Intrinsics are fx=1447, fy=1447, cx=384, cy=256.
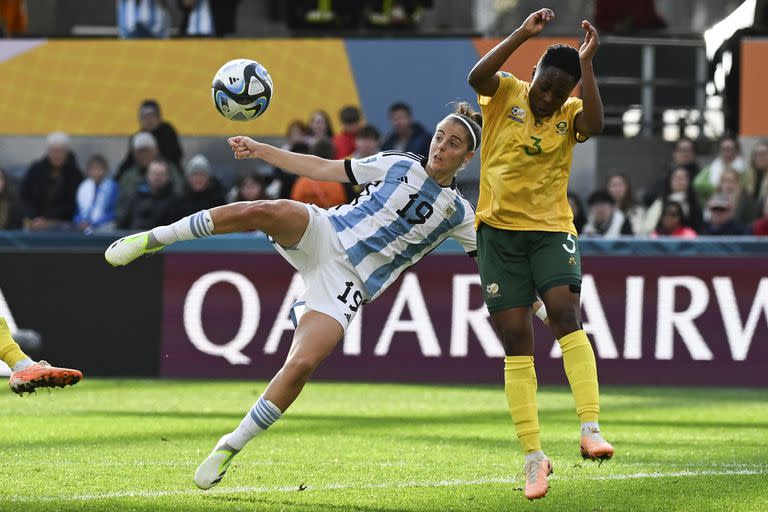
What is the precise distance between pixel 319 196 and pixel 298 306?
681 cm

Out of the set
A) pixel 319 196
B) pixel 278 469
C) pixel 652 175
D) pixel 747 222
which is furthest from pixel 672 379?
pixel 278 469

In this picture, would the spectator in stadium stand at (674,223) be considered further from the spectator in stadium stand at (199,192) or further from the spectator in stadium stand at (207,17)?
the spectator in stadium stand at (207,17)

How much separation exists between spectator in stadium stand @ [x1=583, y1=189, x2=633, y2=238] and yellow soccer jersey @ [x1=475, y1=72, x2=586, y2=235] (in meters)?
7.76

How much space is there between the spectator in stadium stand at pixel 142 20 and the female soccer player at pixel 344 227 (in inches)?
448

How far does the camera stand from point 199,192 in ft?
50.0

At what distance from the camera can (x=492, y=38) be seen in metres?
18.1

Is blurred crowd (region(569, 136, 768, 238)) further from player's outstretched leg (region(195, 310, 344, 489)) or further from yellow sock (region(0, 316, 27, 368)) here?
yellow sock (region(0, 316, 27, 368))

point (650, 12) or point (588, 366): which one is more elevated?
point (650, 12)

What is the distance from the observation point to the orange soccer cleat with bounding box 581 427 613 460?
21.8ft

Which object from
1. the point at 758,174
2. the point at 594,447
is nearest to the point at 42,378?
the point at 594,447

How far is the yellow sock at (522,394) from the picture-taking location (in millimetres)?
7039

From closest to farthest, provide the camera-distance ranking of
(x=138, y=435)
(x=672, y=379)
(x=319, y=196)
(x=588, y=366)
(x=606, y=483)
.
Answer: (x=588, y=366)
(x=606, y=483)
(x=138, y=435)
(x=672, y=379)
(x=319, y=196)

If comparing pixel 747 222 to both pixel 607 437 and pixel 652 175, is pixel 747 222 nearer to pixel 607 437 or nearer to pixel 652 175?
pixel 652 175

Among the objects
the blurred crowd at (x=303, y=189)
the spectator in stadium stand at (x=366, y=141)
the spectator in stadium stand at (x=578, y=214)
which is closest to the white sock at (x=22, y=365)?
the blurred crowd at (x=303, y=189)
